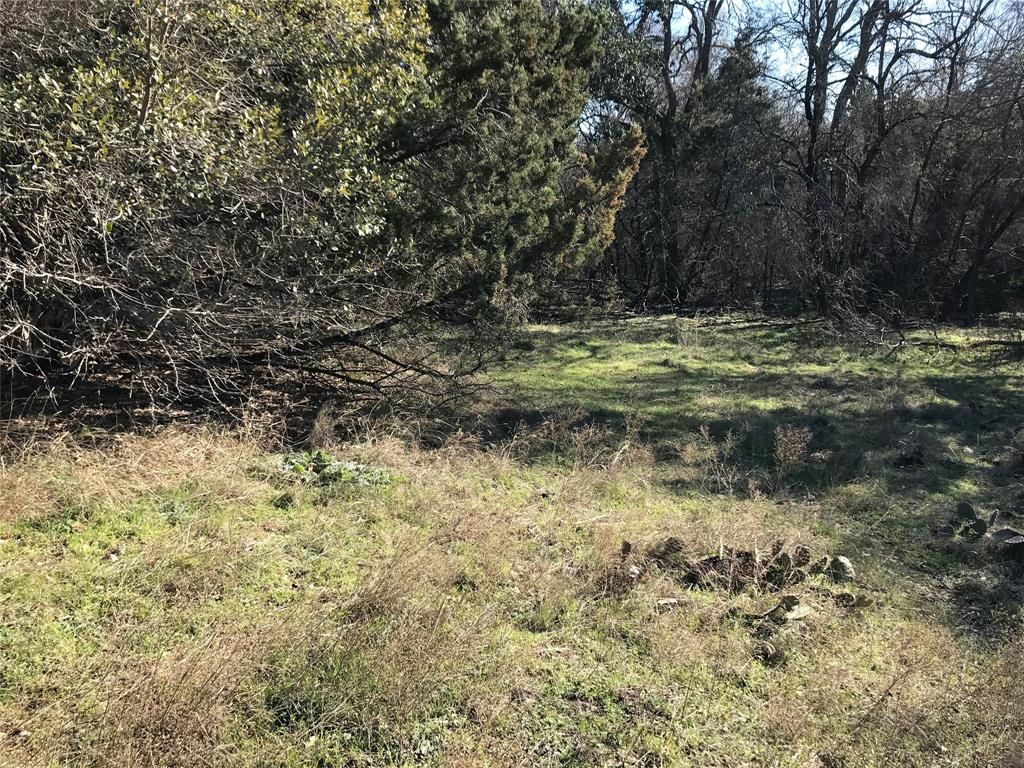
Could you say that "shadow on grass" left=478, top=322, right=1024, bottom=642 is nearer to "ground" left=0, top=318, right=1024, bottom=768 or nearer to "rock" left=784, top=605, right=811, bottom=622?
"ground" left=0, top=318, right=1024, bottom=768

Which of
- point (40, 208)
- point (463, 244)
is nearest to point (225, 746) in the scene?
point (40, 208)

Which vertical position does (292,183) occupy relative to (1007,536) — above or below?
above

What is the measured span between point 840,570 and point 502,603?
2.18 metres

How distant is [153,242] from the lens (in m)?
4.86

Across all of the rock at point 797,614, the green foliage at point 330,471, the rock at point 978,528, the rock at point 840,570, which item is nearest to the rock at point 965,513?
the rock at point 978,528

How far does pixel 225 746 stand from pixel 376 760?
1.76 ft

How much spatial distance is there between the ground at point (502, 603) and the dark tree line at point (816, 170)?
351 inches

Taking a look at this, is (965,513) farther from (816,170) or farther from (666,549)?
(816,170)

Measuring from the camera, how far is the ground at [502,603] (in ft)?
8.38

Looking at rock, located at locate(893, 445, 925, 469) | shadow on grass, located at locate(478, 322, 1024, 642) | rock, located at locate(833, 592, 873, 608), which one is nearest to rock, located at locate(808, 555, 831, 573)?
rock, located at locate(833, 592, 873, 608)

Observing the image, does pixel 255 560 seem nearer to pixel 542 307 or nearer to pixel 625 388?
pixel 625 388

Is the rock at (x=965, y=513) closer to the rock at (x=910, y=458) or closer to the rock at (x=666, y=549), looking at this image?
the rock at (x=910, y=458)

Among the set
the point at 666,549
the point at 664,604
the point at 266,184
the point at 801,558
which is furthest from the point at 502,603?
the point at 266,184

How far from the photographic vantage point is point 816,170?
16.9 metres
